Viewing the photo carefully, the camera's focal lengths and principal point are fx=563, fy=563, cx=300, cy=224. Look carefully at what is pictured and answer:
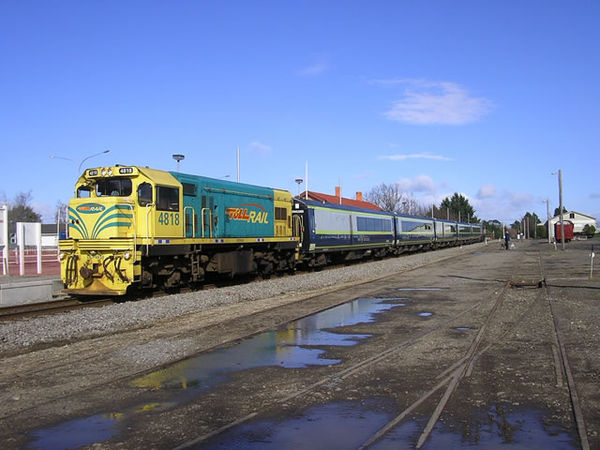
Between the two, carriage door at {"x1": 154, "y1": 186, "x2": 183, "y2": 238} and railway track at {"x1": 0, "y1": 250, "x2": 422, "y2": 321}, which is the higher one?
carriage door at {"x1": 154, "y1": 186, "x2": 183, "y2": 238}

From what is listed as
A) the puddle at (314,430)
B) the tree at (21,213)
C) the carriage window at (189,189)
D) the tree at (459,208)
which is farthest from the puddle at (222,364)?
the tree at (459,208)

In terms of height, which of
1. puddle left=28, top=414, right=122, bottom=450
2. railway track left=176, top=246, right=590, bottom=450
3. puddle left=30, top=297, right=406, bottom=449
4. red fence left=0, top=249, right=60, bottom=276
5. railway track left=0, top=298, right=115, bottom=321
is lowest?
puddle left=28, top=414, right=122, bottom=450

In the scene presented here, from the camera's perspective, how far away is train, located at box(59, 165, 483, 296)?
1574 centimetres

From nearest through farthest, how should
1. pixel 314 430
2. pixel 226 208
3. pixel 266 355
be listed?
pixel 314 430
pixel 266 355
pixel 226 208

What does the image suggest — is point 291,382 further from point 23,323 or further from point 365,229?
point 365,229

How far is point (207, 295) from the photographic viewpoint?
17172 mm

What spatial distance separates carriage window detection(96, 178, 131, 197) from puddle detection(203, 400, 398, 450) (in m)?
12.1

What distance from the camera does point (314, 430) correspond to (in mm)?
5410

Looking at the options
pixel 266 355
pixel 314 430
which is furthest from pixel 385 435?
pixel 266 355

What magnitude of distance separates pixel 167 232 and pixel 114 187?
80.3 inches

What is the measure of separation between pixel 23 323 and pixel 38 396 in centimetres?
605

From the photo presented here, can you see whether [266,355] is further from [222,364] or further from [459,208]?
[459,208]

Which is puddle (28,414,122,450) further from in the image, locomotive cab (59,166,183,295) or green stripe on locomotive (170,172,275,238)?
green stripe on locomotive (170,172,275,238)

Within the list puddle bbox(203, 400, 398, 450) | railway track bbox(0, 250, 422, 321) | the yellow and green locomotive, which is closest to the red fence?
railway track bbox(0, 250, 422, 321)
